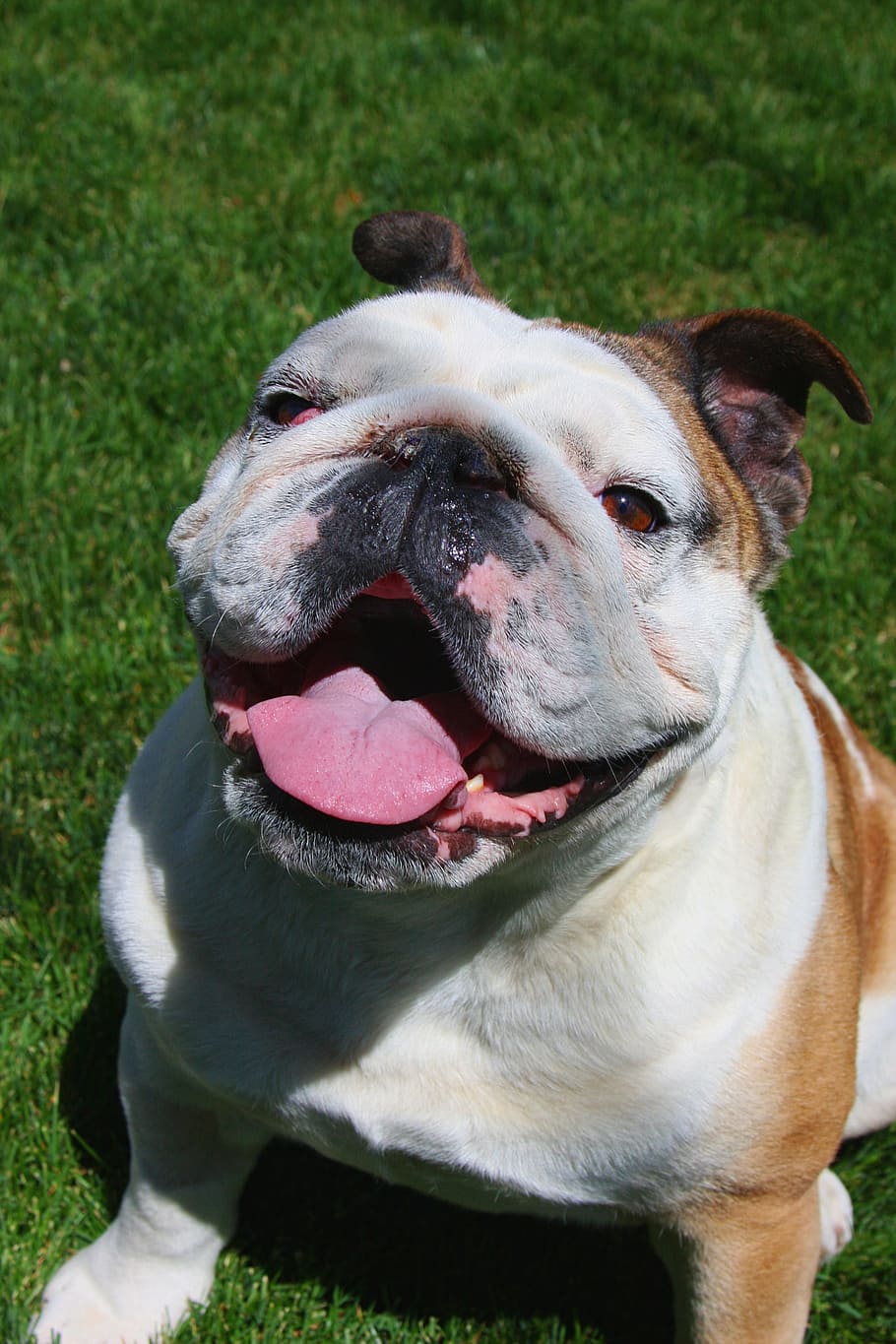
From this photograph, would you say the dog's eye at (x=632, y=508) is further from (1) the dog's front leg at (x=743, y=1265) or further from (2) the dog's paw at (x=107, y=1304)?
(2) the dog's paw at (x=107, y=1304)

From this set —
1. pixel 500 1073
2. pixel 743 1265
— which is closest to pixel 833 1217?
pixel 743 1265

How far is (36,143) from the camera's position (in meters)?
6.01

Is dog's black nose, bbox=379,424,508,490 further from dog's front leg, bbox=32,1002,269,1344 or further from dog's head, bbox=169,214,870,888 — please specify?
dog's front leg, bbox=32,1002,269,1344

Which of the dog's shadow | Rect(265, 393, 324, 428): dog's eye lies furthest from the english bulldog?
the dog's shadow

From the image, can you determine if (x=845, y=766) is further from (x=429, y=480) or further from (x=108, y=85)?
(x=108, y=85)

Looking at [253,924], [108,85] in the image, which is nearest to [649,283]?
[108,85]

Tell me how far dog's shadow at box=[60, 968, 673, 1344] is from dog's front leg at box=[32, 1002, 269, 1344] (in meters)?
0.22

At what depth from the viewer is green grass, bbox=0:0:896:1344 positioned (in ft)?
11.3

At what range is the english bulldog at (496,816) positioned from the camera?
223 centimetres

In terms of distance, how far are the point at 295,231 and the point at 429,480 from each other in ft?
13.0

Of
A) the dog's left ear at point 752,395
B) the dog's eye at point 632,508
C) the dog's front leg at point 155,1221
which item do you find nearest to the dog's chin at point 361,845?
the dog's eye at point 632,508

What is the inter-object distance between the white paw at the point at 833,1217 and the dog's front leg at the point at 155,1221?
4.32 ft

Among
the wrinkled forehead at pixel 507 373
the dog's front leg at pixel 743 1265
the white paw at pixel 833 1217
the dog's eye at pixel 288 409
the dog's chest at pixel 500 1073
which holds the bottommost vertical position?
Answer: the white paw at pixel 833 1217

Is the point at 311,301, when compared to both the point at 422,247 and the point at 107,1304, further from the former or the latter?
the point at 107,1304
